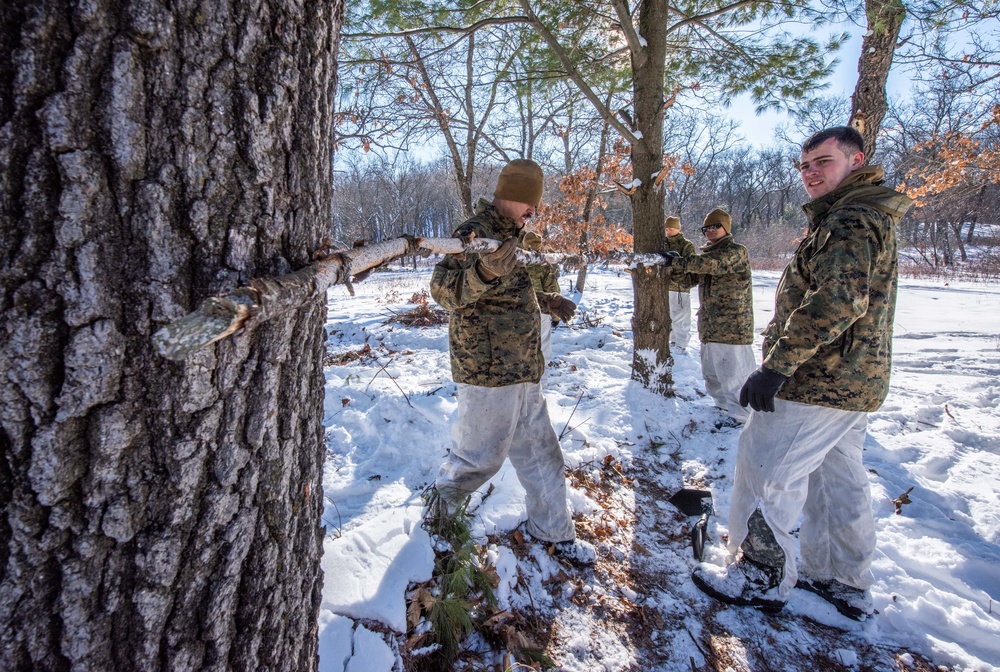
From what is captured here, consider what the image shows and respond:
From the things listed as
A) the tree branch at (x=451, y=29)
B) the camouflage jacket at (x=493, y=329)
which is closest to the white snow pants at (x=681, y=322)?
the tree branch at (x=451, y=29)

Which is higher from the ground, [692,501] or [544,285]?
[544,285]

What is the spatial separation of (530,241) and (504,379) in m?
0.84

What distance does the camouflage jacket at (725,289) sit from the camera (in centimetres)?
432

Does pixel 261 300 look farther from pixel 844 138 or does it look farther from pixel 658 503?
pixel 658 503

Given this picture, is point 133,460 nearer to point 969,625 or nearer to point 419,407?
point 419,407

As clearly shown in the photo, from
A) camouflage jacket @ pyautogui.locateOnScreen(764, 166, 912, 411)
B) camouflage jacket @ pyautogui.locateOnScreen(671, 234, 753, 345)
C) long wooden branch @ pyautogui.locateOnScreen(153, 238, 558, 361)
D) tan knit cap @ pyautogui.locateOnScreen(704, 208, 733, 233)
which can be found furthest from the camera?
tan knit cap @ pyautogui.locateOnScreen(704, 208, 733, 233)

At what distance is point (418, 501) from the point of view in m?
2.67

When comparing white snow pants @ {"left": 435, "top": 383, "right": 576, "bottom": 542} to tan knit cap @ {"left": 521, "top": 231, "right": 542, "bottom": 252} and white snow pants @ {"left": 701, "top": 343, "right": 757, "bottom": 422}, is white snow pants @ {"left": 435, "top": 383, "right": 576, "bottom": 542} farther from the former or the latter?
white snow pants @ {"left": 701, "top": 343, "right": 757, "bottom": 422}

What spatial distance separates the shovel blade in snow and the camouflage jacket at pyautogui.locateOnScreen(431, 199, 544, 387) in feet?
5.21

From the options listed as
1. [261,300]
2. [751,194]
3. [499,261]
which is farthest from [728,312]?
[751,194]

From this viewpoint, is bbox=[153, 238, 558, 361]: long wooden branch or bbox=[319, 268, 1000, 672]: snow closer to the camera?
bbox=[153, 238, 558, 361]: long wooden branch

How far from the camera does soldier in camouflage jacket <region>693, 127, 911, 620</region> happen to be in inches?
77.9

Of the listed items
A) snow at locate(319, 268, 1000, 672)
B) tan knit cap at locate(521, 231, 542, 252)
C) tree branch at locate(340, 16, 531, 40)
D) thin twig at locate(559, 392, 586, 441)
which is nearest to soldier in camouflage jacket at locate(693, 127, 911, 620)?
snow at locate(319, 268, 1000, 672)

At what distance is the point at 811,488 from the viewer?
2438 mm
